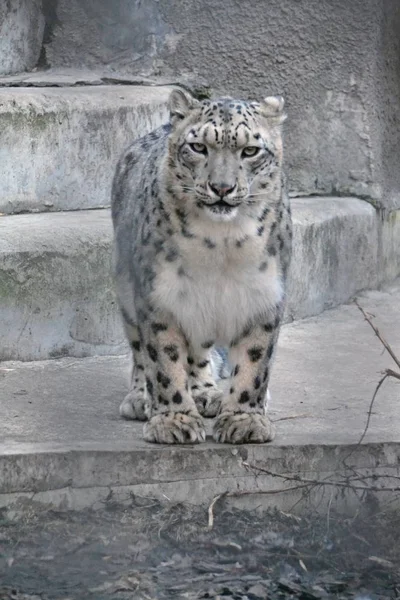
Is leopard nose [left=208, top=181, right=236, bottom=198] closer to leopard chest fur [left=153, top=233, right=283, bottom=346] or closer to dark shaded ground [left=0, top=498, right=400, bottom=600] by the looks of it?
leopard chest fur [left=153, top=233, right=283, bottom=346]

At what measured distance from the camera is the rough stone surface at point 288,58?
651 centimetres

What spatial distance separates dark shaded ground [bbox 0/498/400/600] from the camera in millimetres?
3342

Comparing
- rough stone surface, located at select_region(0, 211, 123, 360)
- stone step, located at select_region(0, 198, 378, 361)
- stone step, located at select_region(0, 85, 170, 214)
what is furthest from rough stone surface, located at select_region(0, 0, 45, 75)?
rough stone surface, located at select_region(0, 211, 123, 360)

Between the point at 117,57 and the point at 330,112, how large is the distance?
3.73 ft

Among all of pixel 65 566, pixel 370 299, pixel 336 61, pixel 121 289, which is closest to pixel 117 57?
pixel 336 61

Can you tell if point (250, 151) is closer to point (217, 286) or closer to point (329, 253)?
point (217, 286)

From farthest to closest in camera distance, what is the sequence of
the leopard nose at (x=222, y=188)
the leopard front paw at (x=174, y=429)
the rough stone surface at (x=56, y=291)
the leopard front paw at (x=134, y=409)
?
the rough stone surface at (x=56, y=291) < the leopard front paw at (x=134, y=409) < the leopard front paw at (x=174, y=429) < the leopard nose at (x=222, y=188)

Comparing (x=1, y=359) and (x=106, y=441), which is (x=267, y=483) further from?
(x=1, y=359)

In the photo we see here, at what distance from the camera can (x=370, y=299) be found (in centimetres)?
659

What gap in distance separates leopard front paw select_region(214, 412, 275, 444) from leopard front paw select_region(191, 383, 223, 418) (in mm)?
393

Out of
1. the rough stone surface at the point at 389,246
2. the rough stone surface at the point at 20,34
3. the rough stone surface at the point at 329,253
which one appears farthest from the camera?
the rough stone surface at the point at 389,246

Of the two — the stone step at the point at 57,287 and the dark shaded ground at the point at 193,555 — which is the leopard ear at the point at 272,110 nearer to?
the dark shaded ground at the point at 193,555

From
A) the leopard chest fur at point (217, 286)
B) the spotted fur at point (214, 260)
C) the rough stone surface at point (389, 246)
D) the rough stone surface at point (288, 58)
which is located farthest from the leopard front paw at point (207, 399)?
the rough stone surface at point (389, 246)

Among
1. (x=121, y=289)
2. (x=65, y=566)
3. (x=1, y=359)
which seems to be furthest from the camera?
(x=1, y=359)
